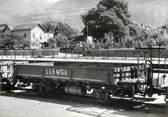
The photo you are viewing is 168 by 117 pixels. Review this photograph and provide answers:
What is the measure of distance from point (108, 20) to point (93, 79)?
6340 cm

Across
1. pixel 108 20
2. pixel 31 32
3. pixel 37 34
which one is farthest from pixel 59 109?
pixel 37 34

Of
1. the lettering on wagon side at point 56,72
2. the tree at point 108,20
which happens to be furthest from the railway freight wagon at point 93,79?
the tree at point 108,20

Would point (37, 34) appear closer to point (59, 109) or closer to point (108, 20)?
point (108, 20)

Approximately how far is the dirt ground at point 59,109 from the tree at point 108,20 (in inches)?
2283

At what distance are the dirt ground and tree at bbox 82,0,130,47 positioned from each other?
57995mm

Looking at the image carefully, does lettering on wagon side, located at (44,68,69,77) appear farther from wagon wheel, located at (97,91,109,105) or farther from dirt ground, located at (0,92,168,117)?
wagon wheel, located at (97,91,109,105)

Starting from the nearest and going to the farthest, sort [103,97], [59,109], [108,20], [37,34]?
[59,109] → [103,97] → [108,20] → [37,34]

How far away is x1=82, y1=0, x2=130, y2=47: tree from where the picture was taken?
7394 centimetres

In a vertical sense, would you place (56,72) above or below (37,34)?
below

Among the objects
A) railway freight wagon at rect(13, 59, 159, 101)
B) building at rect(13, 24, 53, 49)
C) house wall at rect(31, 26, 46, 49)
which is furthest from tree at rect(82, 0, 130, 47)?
railway freight wagon at rect(13, 59, 159, 101)

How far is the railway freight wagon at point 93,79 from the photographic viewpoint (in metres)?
11.2

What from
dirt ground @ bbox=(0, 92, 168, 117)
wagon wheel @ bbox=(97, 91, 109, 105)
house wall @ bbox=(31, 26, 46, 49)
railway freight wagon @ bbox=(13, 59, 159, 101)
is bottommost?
dirt ground @ bbox=(0, 92, 168, 117)

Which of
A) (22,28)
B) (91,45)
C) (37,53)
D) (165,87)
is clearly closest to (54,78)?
(165,87)

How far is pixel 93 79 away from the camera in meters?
11.7
